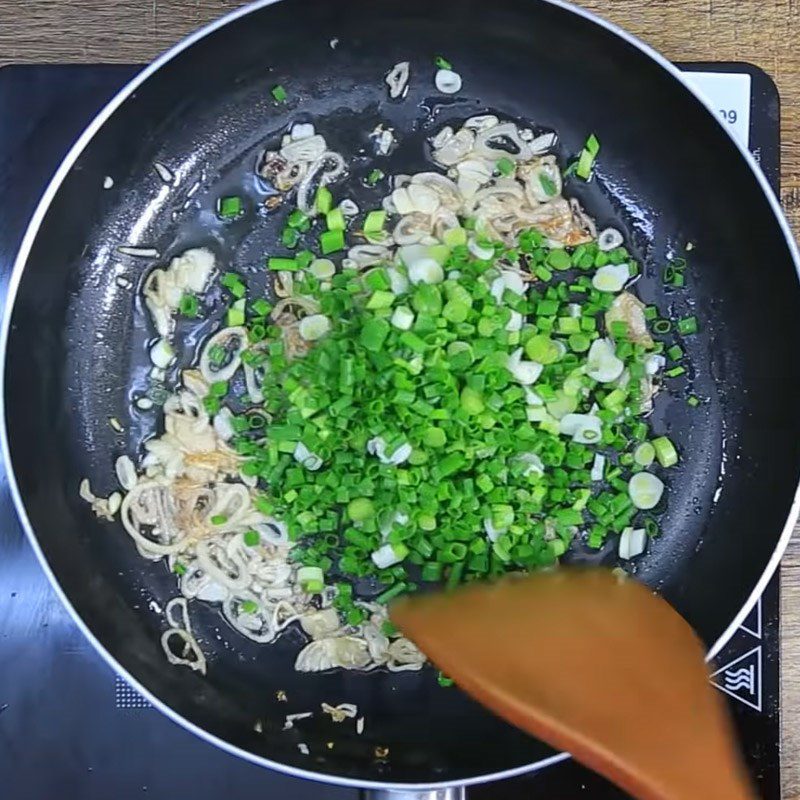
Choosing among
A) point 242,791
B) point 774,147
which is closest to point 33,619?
point 242,791

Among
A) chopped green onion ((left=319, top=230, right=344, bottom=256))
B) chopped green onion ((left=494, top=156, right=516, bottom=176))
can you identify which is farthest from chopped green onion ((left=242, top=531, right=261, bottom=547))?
chopped green onion ((left=494, top=156, right=516, bottom=176))

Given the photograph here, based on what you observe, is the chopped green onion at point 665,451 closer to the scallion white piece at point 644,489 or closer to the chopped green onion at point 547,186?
the scallion white piece at point 644,489

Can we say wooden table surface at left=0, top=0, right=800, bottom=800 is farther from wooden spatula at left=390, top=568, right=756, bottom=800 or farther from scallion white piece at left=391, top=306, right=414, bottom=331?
scallion white piece at left=391, top=306, right=414, bottom=331

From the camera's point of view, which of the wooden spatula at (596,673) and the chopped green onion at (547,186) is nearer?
the wooden spatula at (596,673)

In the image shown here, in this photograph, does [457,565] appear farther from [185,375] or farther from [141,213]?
[141,213]

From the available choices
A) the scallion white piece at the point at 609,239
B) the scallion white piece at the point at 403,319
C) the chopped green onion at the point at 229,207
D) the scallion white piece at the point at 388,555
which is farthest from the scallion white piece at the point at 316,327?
the scallion white piece at the point at 609,239

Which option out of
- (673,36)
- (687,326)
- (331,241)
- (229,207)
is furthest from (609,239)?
(229,207)
